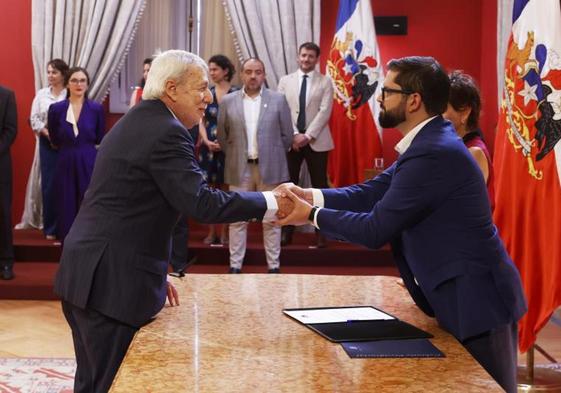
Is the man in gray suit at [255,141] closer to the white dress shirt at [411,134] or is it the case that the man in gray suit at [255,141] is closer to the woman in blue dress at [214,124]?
the woman in blue dress at [214,124]

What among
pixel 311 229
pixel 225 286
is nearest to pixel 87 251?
pixel 225 286

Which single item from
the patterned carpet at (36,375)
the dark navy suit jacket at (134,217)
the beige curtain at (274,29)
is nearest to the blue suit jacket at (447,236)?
the dark navy suit jacket at (134,217)

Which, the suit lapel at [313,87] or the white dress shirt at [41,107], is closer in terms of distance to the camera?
the suit lapel at [313,87]

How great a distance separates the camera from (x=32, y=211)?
26.8 ft

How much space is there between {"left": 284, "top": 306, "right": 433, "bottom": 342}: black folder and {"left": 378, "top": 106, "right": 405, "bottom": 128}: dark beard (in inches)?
23.8

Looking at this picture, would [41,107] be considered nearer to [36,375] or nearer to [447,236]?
[36,375]

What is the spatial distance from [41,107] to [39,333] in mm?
2802

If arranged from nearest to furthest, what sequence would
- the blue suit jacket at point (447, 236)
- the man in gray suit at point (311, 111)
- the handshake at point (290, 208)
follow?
the blue suit jacket at point (447, 236), the handshake at point (290, 208), the man in gray suit at point (311, 111)

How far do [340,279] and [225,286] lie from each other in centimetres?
43

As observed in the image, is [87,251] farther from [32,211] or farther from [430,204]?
[32,211]

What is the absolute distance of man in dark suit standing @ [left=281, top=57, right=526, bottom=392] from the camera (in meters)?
2.34

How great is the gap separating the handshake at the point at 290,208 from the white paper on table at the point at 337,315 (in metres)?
0.41

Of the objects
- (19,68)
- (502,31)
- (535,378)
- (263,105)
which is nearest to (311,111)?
(263,105)

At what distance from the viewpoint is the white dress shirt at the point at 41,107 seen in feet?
24.7
